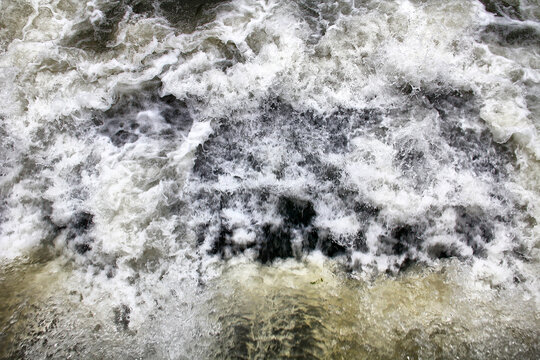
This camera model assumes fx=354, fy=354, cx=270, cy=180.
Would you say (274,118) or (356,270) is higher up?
(274,118)

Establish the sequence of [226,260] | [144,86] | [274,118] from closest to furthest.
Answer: [226,260], [274,118], [144,86]

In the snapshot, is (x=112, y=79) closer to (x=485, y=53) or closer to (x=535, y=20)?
(x=485, y=53)

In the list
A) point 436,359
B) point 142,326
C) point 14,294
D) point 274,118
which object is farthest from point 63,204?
point 436,359

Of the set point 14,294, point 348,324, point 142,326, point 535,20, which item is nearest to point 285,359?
point 348,324

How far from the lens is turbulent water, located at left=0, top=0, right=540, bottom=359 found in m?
3.05

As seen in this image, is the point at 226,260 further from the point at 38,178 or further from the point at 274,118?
the point at 38,178

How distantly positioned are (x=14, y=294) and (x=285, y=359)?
2522 millimetres

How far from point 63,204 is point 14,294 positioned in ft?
3.32

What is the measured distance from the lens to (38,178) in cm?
402

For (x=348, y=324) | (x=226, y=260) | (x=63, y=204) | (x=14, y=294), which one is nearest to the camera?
(x=348, y=324)

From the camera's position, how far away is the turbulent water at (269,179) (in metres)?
3.05

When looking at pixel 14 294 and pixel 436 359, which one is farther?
pixel 14 294

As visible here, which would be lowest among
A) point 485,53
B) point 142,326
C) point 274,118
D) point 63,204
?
point 142,326

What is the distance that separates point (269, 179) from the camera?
3922mm
